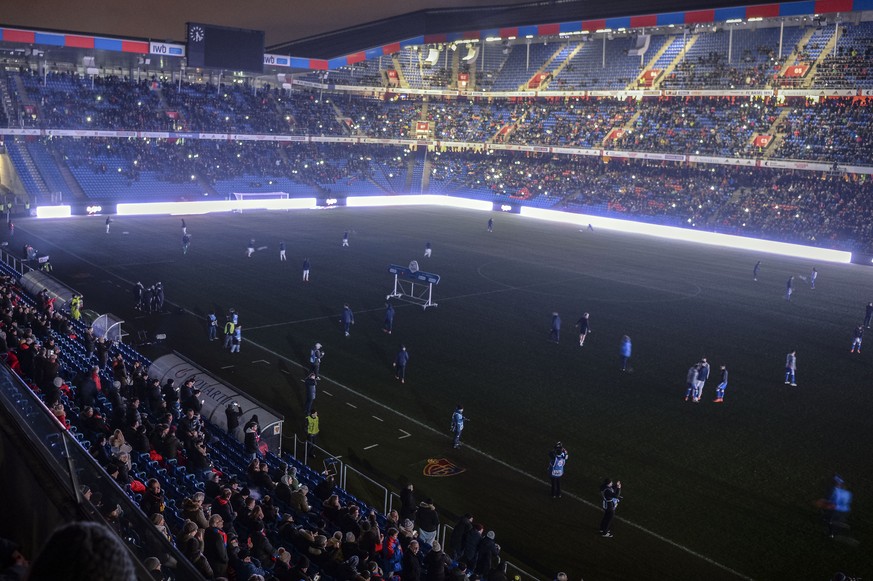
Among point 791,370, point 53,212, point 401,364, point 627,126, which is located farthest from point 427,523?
point 627,126

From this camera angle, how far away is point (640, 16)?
6881 centimetres

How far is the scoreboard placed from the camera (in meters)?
64.8

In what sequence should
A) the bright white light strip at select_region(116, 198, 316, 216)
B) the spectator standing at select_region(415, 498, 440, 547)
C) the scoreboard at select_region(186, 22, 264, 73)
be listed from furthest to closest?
the scoreboard at select_region(186, 22, 264, 73) < the bright white light strip at select_region(116, 198, 316, 216) < the spectator standing at select_region(415, 498, 440, 547)

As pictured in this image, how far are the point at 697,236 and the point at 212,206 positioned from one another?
43.5 m

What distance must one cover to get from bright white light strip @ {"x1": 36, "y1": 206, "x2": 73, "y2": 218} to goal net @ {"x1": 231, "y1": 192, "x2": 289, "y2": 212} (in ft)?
48.7

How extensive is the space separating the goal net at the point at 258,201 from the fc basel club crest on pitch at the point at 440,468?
2135 inches

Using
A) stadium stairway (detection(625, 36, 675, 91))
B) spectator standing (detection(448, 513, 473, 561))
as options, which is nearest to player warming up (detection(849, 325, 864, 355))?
spectator standing (detection(448, 513, 473, 561))

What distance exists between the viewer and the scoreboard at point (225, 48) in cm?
6475

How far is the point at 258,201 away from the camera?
69.4 meters

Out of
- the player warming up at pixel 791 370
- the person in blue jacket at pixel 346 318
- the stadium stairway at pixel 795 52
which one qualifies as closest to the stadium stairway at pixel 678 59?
the stadium stairway at pixel 795 52

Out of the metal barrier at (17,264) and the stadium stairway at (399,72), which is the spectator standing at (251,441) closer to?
the metal barrier at (17,264)

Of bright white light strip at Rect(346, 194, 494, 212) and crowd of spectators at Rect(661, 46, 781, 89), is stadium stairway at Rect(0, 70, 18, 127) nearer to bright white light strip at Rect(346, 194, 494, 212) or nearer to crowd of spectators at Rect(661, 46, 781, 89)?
bright white light strip at Rect(346, 194, 494, 212)

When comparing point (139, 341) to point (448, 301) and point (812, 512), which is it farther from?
point (812, 512)

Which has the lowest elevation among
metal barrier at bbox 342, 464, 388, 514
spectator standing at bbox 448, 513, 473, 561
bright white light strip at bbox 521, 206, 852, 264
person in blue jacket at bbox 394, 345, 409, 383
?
metal barrier at bbox 342, 464, 388, 514
